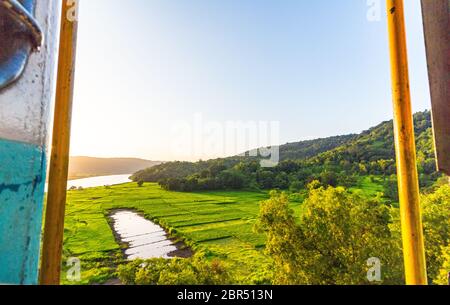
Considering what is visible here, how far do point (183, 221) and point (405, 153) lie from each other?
36.2 m

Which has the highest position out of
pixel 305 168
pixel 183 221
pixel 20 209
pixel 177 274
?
pixel 305 168

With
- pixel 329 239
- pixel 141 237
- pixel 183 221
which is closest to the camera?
pixel 329 239

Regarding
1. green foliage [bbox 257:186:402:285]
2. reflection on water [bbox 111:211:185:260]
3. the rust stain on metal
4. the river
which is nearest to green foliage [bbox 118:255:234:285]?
green foliage [bbox 257:186:402:285]

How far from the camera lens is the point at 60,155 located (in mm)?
1096

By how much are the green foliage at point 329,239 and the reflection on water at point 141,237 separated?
16.2 meters

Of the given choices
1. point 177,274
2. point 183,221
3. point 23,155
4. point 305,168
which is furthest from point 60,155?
point 183,221

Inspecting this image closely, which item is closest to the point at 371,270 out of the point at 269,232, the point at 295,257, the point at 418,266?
the point at 295,257

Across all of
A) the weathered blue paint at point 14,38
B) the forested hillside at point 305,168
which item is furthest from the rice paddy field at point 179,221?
the weathered blue paint at point 14,38

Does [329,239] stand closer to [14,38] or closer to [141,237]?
[14,38]

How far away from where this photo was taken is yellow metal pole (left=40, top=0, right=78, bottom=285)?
1.05 m

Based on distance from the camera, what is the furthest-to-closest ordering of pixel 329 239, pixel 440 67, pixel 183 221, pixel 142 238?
→ 1. pixel 183 221
2. pixel 142 238
3. pixel 329 239
4. pixel 440 67

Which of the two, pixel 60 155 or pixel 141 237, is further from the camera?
pixel 141 237

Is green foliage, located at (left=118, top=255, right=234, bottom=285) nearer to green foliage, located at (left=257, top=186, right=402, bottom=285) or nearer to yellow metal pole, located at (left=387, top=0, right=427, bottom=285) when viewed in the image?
green foliage, located at (left=257, top=186, right=402, bottom=285)

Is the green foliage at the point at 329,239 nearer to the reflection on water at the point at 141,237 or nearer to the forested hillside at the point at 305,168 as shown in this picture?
the forested hillside at the point at 305,168
